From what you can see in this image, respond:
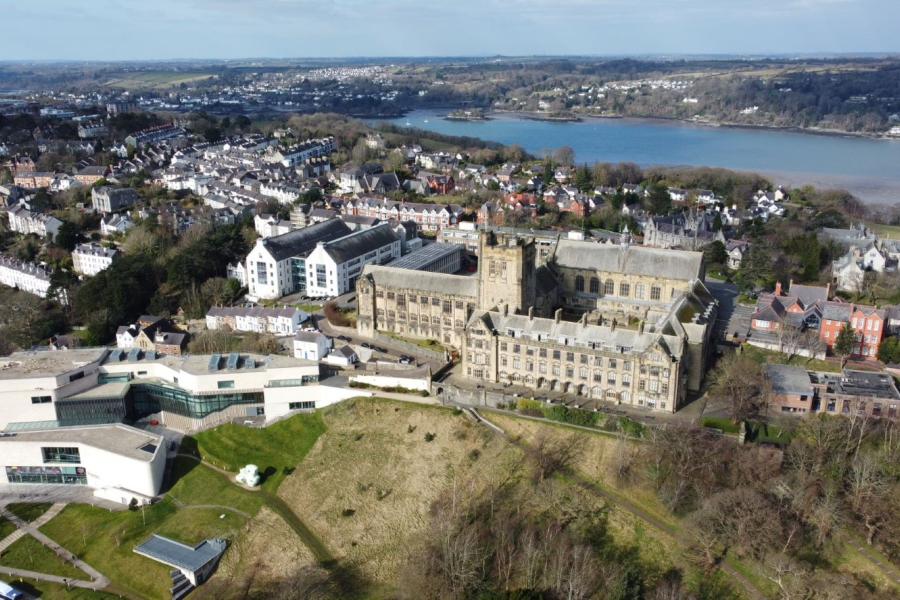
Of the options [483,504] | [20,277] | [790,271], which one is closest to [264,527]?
[483,504]

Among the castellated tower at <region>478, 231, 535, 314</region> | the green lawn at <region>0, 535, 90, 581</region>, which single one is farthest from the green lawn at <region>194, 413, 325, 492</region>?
the castellated tower at <region>478, 231, 535, 314</region>

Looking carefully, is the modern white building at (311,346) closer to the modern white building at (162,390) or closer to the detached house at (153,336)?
the modern white building at (162,390)

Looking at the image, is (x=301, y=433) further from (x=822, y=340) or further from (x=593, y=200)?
(x=593, y=200)

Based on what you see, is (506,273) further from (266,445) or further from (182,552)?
(182,552)

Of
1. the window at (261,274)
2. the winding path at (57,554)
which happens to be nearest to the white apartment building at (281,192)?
the window at (261,274)

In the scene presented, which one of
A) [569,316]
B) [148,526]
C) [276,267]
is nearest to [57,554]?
[148,526]

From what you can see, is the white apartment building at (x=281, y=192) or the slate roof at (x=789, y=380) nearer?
the slate roof at (x=789, y=380)
